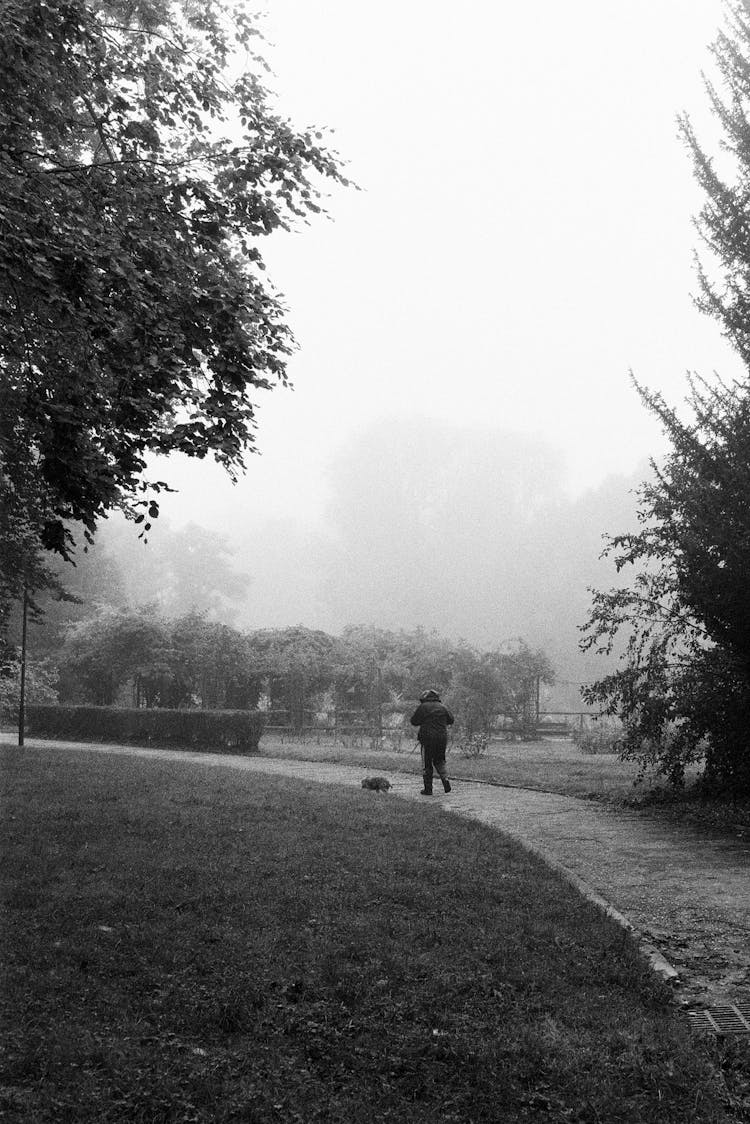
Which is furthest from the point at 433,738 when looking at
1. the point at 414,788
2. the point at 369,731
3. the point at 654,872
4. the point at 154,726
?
the point at 154,726

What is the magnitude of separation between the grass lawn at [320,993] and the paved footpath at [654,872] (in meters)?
0.41

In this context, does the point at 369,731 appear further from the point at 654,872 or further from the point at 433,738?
the point at 654,872

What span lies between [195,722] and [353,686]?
23.7ft

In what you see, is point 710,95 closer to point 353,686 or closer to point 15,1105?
point 15,1105

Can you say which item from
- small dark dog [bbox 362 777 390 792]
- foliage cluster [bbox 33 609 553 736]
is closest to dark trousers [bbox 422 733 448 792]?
small dark dog [bbox 362 777 390 792]

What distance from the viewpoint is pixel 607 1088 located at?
12.1 ft

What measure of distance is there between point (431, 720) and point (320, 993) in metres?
9.25

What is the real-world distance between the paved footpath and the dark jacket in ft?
3.18

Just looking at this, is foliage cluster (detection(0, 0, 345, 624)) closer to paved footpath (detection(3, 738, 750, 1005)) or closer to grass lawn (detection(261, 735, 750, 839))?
paved footpath (detection(3, 738, 750, 1005))

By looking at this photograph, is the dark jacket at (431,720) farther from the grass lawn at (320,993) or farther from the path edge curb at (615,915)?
the grass lawn at (320,993)

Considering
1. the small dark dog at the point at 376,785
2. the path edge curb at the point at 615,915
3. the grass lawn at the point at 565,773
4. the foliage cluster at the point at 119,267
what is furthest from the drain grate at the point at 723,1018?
the small dark dog at the point at 376,785

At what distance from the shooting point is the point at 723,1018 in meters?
4.54

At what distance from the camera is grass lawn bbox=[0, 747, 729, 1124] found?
3.58 meters

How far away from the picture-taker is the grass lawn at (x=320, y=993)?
3.58 meters
